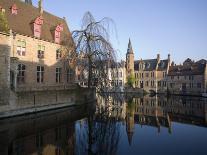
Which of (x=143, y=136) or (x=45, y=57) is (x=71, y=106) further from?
(x=143, y=136)

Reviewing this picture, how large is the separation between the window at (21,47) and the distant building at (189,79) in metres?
39.8

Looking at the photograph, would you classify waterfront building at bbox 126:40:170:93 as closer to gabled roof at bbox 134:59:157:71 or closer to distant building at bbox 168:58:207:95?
gabled roof at bbox 134:59:157:71

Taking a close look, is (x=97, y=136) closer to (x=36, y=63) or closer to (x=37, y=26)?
(x=36, y=63)

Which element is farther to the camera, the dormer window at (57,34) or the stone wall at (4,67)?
the dormer window at (57,34)

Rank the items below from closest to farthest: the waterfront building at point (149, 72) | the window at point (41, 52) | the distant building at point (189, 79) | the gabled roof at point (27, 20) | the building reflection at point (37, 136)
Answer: the building reflection at point (37, 136) < the gabled roof at point (27, 20) < the window at point (41, 52) < the distant building at point (189, 79) < the waterfront building at point (149, 72)

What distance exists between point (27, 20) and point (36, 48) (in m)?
3.50

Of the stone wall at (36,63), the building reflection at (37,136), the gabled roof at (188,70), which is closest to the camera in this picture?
the building reflection at (37,136)

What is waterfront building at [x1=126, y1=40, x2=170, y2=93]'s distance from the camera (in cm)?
6575

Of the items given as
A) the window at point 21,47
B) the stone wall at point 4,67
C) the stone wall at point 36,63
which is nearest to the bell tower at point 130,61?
the stone wall at point 36,63

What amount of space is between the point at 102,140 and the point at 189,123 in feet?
28.1

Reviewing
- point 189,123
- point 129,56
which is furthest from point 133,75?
point 189,123

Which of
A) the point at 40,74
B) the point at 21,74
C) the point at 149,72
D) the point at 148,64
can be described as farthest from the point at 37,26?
the point at 148,64

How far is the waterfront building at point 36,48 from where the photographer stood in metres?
24.6

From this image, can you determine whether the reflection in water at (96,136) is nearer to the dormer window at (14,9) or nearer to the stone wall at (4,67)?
the stone wall at (4,67)
